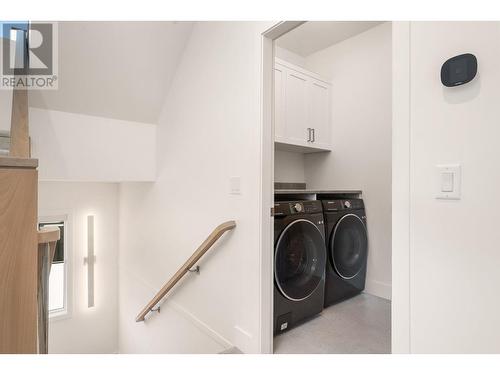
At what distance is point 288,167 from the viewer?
11.2 ft

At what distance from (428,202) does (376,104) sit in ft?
6.98

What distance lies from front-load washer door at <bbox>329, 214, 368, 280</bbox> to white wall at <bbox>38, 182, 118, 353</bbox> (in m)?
3.55

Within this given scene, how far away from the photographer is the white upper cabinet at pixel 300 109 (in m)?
2.81

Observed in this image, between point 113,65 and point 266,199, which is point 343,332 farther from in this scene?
point 113,65

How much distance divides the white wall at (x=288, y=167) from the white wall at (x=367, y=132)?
27 cm


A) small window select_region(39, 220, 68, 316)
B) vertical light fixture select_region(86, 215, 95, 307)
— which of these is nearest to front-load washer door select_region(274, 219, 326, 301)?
vertical light fixture select_region(86, 215, 95, 307)

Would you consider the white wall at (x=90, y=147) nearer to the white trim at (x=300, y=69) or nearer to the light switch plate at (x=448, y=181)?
the white trim at (x=300, y=69)

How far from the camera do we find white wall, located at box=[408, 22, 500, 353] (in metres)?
0.93

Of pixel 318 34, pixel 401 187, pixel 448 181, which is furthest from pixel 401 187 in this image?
pixel 318 34

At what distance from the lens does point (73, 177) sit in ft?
9.31

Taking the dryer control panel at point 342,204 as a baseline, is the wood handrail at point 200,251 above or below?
below

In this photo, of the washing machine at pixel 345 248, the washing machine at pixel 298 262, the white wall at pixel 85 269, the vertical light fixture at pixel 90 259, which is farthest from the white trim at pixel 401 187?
the vertical light fixture at pixel 90 259
